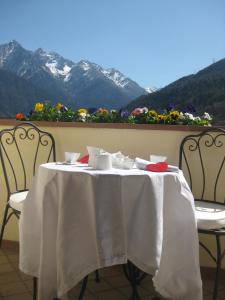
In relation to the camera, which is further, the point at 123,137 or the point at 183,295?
the point at 123,137

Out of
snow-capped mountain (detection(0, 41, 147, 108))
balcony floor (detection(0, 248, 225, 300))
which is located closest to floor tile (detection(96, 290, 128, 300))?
balcony floor (detection(0, 248, 225, 300))

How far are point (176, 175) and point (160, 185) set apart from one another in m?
0.10

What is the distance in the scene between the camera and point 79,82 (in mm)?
18016

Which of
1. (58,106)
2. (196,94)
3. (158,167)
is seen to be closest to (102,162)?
(158,167)

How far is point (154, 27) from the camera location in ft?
22.2

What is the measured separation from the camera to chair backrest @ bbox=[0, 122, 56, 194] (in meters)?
2.69

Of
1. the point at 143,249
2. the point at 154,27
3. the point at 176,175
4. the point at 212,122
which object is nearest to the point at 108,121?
the point at 212,122

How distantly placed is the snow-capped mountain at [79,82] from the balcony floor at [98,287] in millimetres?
1190

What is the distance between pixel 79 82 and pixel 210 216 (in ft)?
54.6

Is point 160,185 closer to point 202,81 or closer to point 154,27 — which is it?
point 154,27

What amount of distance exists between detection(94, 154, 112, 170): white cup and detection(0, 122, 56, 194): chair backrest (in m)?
1.03

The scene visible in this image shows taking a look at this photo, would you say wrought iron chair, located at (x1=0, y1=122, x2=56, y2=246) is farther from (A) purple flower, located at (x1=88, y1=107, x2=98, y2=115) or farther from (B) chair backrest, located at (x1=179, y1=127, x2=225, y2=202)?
(B) chair backrest, located at (x1=179, y1=127, x2=225, y2=202)

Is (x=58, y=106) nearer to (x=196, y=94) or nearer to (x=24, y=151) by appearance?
(x=24, y=151)

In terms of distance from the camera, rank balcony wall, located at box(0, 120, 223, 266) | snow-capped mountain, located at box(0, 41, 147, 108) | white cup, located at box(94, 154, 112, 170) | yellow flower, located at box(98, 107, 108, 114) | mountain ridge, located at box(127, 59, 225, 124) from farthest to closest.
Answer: snow-capped mountain, located at box(0, 41, 147, 108), mountain ridge, located at box(127, 59, 225, 124), yellow flower, located at box(98, 107, 108, 114), balcony wall, located at box(0, 120, 223, 266), white cup, located at box(94, 154, 112, 170)
